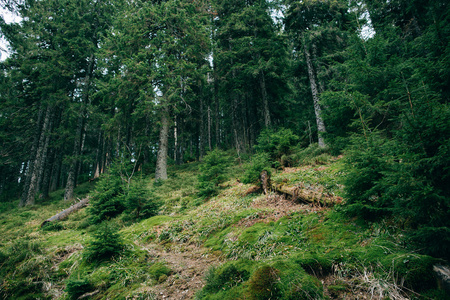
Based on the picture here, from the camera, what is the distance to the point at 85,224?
9.03 meters

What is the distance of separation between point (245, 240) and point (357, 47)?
29.1 feet

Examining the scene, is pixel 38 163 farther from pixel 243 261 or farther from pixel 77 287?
pixel 243 261

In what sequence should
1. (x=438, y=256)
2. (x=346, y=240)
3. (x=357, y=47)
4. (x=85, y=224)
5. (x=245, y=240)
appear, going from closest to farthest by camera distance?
1. (x=438, y=256)
2. (x=346, y=240)
3. (x=245, y=240)
4. (x=357, y=47)
5. (x=85, y=224)

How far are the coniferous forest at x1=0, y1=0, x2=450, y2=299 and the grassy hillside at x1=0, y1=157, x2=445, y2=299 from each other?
0.09ft

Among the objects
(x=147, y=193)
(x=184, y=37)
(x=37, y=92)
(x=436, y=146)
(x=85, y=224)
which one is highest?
(x=184, y=37)

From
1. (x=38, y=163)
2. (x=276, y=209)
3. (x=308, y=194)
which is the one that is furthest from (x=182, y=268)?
(x=38, y=163)

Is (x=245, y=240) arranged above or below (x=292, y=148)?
below

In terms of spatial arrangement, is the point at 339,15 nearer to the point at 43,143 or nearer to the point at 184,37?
the point at 184,37

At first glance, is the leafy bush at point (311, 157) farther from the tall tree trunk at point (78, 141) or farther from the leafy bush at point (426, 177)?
Result: the tall tree trunk at point (78, 141)

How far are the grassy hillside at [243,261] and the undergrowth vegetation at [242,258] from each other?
1 cm

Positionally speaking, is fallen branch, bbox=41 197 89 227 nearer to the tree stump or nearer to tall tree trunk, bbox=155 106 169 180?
tall tree trunk, bbox=155 106 169 180

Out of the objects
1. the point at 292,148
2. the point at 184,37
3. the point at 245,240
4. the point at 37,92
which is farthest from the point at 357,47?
the point at 37,92

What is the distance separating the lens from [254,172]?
766 centimetres

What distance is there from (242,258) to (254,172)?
4510mm
